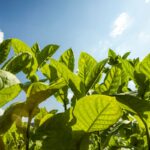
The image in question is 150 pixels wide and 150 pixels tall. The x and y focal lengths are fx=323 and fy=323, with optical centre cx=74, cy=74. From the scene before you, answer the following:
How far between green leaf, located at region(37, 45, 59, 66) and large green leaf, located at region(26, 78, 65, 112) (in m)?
0.76

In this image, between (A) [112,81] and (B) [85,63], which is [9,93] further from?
(A) [112,81]

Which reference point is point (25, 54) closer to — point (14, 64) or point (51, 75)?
point (14, 64)

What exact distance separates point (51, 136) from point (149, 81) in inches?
21.7

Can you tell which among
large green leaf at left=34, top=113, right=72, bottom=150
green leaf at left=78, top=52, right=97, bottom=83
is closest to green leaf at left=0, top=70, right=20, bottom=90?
large green leaf at left=34, top=113, right=72, bottom=150

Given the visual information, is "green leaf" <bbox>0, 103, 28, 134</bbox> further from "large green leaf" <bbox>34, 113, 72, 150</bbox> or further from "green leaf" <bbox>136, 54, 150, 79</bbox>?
"green leaf" <bbox>136, 54, 150, 79</bbox>

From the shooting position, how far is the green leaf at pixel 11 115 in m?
0.99

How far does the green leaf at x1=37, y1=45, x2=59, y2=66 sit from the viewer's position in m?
1.81

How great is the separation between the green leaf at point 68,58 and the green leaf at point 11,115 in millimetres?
727

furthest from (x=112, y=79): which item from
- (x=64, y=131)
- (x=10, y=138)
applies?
(x=10, y=138)

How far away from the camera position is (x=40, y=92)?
1.01 m

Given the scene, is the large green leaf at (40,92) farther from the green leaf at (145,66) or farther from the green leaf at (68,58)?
the green leaf at (68,58)

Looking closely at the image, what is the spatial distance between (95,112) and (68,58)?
2.48 feet

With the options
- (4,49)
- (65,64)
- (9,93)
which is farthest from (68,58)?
(9,93)

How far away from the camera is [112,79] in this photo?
63.8 inches
